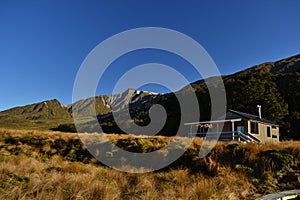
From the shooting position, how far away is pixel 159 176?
375 inches

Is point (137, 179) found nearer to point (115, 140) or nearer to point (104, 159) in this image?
point (104, 159)

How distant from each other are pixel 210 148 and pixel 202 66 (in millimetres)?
7014

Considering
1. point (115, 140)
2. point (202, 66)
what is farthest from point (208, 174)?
point (202, 66)

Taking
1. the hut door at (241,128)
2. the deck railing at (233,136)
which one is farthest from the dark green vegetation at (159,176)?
the hut door at (241,128)

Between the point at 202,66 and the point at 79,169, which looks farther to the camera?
the point at 202,66

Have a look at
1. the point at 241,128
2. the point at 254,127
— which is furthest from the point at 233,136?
the point at 254,127

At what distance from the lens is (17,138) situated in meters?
19.1

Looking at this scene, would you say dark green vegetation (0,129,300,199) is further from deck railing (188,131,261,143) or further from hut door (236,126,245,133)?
hut door (236,126,245,133)

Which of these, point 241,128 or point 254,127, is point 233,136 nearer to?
point 241,128

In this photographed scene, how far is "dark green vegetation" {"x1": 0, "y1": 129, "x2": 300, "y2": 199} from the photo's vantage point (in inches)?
253

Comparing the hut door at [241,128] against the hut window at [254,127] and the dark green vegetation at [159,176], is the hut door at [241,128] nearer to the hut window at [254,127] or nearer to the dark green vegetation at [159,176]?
the hut window at [254,127]

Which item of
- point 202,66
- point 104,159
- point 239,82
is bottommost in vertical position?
point 104,159

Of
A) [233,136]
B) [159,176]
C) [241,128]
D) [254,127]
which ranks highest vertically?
[254,127]

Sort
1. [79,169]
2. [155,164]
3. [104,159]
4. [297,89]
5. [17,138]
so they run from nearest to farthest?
[79,169], [155,164], [104,159], [17,138], [297,89]
